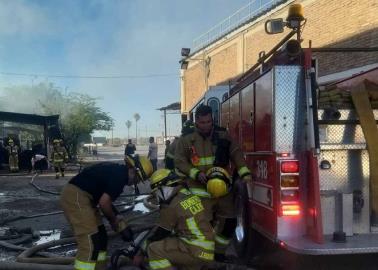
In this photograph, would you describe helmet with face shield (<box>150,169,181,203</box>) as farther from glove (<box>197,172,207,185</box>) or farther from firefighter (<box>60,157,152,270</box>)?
glove (<box>197,172,207,185</box>)

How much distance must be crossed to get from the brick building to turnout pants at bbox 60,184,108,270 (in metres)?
5.06

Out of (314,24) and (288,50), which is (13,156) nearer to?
(314,24)

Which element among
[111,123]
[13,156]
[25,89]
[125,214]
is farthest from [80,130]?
[125,214]

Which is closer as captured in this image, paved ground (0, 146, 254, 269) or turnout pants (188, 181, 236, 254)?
turnout pants (188, 181, 236, 254)

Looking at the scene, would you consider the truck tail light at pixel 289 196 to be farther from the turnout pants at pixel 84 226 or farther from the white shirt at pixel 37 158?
the white shirt at pixel 37 158

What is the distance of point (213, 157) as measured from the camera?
5027mm

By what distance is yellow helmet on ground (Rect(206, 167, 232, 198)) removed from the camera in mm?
4383

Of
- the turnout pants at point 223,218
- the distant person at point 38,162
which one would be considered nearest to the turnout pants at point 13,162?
the distant person at point 38,162

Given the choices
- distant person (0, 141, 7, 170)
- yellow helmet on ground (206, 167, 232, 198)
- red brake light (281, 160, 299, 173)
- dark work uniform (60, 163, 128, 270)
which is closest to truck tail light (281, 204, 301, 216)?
red brake light (281, 160, 299, 173)

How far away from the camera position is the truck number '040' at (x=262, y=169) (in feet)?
14.4

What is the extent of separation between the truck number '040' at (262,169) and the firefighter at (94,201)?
111 centimetres

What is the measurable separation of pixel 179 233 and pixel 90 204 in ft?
2.87

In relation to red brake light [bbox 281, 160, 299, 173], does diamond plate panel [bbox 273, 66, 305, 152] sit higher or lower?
higher

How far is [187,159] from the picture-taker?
511cm
